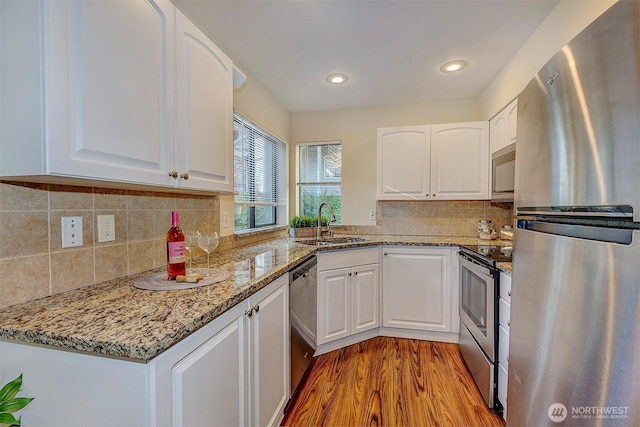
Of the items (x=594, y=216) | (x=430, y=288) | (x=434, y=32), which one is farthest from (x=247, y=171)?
(x=594, y=216)

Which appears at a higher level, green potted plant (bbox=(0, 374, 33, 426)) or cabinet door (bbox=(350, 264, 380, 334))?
green potted plant (bbox=(0, 374, 33, 426))

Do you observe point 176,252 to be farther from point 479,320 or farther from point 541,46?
point 541,46

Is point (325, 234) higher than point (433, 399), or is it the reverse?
point (325, 234)

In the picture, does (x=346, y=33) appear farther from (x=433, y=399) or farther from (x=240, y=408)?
(x=433, y=399)

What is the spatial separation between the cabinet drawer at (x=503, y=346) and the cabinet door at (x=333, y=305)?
1.11m

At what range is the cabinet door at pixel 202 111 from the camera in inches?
48.4

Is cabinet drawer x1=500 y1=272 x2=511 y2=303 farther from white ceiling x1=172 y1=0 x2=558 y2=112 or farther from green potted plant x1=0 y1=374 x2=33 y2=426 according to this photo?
green potted plant x1=0 y1=374 x2=33 y2=426

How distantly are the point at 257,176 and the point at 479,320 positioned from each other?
2161 millimetres

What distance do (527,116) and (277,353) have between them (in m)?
1.46

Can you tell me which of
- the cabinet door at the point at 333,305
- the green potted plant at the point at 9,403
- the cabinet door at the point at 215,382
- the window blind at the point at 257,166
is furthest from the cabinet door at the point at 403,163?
the green potted plant at the point at 9,403

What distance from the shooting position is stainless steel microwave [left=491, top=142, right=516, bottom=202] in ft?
6.66

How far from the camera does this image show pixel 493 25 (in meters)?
1.75

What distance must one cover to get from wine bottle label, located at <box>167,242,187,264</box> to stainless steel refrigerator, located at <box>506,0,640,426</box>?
130 centimetres

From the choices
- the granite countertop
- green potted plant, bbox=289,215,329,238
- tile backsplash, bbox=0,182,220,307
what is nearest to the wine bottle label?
the granite countertop
